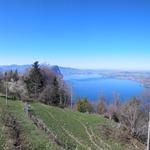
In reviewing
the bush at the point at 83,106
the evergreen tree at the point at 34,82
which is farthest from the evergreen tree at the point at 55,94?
the bush at the point at 83,106

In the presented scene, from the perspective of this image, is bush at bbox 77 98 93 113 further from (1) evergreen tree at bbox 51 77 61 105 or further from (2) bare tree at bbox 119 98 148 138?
(2) bare tree at bbox 119 98 148 138

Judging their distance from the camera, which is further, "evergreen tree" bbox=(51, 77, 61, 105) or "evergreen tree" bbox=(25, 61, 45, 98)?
"evergreen tree" bbox=(25, 61, 45, 98)

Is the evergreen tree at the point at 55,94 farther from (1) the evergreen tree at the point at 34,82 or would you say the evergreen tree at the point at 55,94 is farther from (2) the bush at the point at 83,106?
(2) the bush at the point at 83,106

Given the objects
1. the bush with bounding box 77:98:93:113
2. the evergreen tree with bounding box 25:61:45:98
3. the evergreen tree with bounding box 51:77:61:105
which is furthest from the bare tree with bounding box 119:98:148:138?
the evergreen tree with bounding box 25:61:45:98

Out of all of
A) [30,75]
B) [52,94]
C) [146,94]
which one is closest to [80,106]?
[52,94]

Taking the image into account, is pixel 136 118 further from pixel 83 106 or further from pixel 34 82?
pixel 34 82

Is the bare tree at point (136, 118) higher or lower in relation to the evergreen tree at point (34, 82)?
lower

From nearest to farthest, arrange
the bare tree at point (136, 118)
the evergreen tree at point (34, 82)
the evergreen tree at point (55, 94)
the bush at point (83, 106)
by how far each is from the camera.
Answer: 1. the bare tree at point (136, 118)
2. the bush at point (83, 106)
3. the evergreen tree at point (55, 94)
4. the evergreen tree at point (34, 82)

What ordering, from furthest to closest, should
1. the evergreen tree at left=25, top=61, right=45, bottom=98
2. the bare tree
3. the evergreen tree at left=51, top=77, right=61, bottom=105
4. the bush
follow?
the evergreen tree at left=25, top=61, right=45, bottom=98
the evergreen tree at left=51, top=77, right=61, bottom=105
the bush
the bare tree

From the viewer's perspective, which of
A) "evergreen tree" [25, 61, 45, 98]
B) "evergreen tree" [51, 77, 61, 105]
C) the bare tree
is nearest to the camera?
the bare tree

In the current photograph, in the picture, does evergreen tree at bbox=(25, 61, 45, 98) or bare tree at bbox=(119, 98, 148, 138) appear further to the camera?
evergreen tree at bbox=(25, 61, 45, 98)

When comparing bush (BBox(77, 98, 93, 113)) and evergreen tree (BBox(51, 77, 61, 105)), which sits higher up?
evergreen tree (BBox(51, 77, 61, 105))

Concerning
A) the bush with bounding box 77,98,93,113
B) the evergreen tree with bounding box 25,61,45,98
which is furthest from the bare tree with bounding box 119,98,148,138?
the evergreen tree with bounding box 25,61,45,98

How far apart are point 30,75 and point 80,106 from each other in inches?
631
